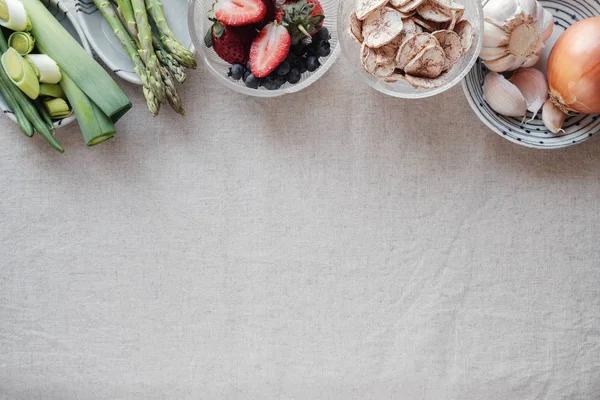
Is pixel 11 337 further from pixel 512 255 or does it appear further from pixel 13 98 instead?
pixel 512 255

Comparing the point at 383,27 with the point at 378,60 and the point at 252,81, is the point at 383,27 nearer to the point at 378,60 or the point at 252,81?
the point at 378,60

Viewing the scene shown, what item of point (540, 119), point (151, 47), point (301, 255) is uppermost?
point (151, 47)

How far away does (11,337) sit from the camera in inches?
38.0

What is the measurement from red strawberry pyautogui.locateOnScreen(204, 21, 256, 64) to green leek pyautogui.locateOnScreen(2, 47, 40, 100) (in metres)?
0.24

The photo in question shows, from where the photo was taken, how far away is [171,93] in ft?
2.92

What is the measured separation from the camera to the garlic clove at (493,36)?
2.73ft

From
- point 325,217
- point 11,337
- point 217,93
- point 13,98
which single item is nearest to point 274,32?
point 217,93

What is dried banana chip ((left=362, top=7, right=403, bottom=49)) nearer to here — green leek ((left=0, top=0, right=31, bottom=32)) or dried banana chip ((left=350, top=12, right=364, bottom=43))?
dried banana chip ((left=350, top=12, right=364, bottom=43))

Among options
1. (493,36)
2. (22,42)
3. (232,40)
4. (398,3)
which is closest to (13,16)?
(22,42)

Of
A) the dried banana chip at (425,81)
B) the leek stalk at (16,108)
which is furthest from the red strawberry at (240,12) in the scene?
the leek stalk at (16,108)

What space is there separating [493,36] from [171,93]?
17.6 inches

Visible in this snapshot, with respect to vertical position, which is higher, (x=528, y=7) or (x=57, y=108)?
(x=528, y=7)

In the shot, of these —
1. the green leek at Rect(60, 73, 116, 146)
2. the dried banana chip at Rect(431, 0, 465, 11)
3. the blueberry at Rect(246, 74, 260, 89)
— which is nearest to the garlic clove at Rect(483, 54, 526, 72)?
the dried banana chip at Rect(431, 0, 465, 11)

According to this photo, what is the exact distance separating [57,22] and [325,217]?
18.6 inches
